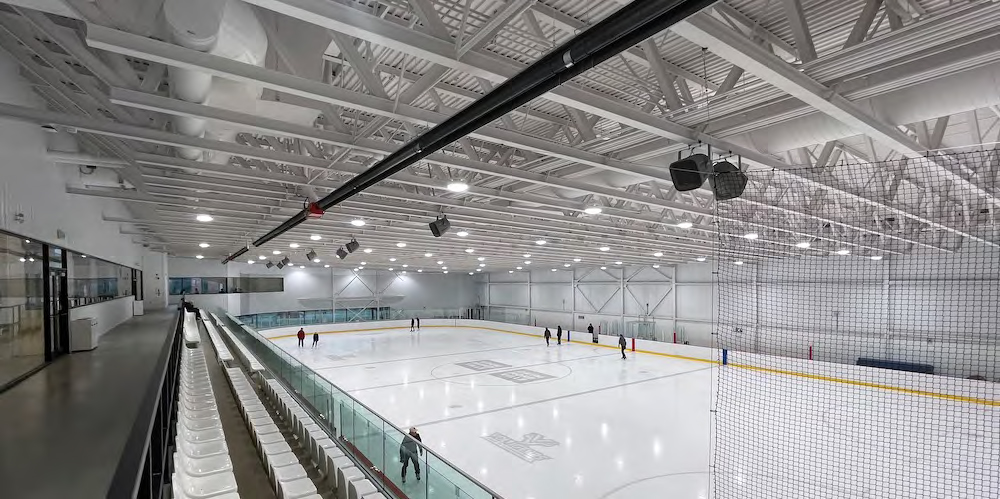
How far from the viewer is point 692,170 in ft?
16.5

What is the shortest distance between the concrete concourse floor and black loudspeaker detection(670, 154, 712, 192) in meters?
5.44

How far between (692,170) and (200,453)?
656 centimetres

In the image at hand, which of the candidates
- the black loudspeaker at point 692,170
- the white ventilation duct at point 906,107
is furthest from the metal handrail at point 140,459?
the white ventilation duct at point 906,107

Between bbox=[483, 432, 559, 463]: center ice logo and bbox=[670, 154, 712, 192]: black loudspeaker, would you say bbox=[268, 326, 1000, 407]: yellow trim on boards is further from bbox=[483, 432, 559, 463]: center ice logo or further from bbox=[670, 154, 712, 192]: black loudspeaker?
bbox=[670, 154, 712, 192]: black loudspeaker

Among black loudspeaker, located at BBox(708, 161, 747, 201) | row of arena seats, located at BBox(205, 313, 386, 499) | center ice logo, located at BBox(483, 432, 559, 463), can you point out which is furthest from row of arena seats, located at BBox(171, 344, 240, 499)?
center ice logo, located at BBox(483, 432, 559, 463)

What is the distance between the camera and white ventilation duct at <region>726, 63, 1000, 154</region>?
390 centimetres

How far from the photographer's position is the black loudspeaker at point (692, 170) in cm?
502

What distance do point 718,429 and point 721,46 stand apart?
1209 cm

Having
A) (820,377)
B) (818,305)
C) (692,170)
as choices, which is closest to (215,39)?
(692,170)

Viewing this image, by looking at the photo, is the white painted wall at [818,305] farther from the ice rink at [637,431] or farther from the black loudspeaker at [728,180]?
the black loudspeaker at [728,180]

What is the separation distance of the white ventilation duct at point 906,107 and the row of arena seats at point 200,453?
6.82 m

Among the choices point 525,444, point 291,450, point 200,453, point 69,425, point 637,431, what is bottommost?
point 637,431

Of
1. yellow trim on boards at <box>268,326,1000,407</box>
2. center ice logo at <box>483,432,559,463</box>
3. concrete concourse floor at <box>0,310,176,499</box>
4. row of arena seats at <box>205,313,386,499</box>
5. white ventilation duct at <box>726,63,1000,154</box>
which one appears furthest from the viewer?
yellow trim on boards at <box>268,326,1000,407</box>

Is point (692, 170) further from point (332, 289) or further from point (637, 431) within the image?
point (332, 289)
